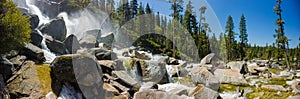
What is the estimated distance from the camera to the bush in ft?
27.9

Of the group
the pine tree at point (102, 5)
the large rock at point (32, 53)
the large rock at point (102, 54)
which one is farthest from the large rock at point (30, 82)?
the pine tree at point (102, 5)

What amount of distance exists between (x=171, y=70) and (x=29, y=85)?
1261cm

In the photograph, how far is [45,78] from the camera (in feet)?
30.0

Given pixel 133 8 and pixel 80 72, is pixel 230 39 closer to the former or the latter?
pixel 133 8

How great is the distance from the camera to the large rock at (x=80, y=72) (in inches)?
350

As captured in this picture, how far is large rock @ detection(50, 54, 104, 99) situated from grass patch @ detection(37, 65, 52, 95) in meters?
0.29

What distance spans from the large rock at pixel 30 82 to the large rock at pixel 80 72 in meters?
0.51

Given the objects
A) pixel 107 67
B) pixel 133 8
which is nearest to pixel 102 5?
pixel 133 8

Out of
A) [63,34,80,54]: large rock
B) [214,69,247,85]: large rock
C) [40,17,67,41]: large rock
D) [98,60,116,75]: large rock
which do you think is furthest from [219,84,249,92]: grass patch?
[40,17,67,41]: large rock

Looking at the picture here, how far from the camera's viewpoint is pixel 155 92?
8.18 m

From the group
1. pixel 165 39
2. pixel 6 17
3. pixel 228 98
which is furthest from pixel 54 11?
pixel 228 98

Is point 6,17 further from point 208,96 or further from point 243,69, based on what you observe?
point 243,69

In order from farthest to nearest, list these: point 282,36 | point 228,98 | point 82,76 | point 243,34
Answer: point 243,34 → point 282,36 → point 228,98 → point 82,76

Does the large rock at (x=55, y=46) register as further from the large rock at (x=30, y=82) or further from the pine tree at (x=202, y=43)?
the pine tree at (x=202, y=43)
